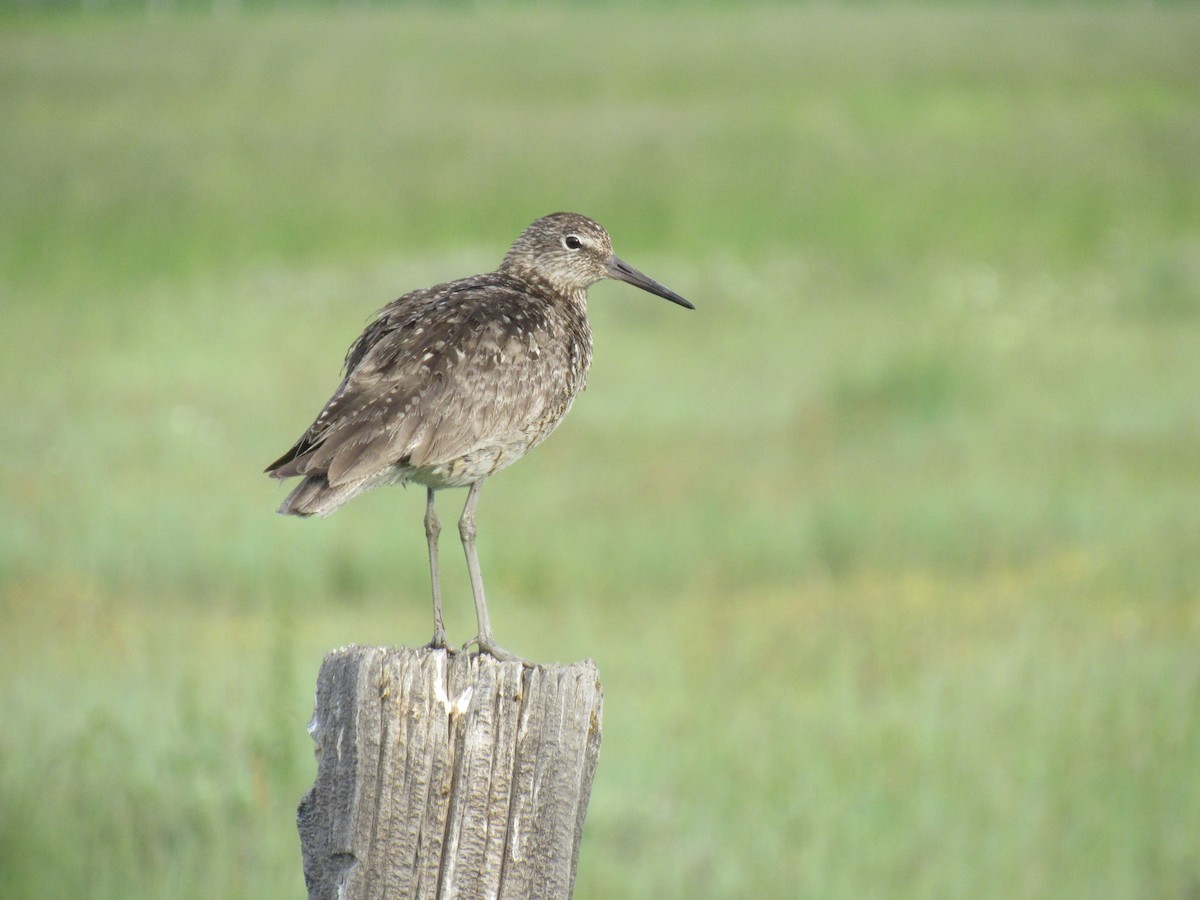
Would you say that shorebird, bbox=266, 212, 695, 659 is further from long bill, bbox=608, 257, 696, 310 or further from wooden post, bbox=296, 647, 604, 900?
wooden post, bbox=296, 647, 604, 900

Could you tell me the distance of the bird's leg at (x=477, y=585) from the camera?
16.2 ft

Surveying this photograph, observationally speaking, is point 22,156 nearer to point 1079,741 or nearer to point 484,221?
point 484,221

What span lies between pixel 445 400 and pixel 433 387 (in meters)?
0.06

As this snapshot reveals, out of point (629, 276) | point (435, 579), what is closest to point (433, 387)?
point (435, 579)

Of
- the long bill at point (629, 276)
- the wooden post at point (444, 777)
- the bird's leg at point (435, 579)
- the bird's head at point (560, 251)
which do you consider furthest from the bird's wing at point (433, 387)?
the wooden post at point (444, 777)

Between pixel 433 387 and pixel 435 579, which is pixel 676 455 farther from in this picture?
pixel 435 579

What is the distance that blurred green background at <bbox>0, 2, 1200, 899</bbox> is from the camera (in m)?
7.43

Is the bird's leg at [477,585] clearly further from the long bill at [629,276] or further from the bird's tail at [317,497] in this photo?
the long bill at [629,276]

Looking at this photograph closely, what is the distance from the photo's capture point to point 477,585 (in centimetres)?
523

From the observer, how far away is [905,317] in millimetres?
20047

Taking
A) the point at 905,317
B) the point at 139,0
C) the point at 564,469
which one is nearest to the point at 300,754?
the point at 564,469

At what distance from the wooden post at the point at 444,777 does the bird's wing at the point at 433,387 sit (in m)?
1.02

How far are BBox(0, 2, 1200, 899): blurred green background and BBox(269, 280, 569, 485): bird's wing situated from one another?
77.5 inches

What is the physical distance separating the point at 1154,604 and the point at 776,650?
284 cm
